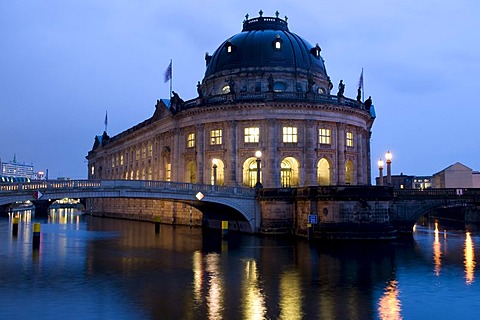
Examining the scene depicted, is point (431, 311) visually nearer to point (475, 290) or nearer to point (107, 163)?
point (475, 290)

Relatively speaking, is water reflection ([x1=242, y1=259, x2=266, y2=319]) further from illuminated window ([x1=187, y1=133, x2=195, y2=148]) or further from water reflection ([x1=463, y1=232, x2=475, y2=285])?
illuminated window ([x1=187, y1=133, x2=195, y2=148])

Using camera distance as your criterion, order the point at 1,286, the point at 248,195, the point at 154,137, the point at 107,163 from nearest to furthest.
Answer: the point at 1,286 → the point at 248,195 → the point at 154,137 → the point at 107,163

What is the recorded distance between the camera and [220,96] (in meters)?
67.0

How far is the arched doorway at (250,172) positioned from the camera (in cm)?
6656

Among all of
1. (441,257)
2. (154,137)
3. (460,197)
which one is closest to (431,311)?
(441,257)

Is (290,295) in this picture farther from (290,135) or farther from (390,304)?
(290,135)

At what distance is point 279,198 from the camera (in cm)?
5412

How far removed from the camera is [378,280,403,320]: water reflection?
20269 millimetres

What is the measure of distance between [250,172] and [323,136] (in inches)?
409

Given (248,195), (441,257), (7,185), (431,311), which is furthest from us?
(248,195)

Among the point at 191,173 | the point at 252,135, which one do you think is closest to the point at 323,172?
the point at 252,135

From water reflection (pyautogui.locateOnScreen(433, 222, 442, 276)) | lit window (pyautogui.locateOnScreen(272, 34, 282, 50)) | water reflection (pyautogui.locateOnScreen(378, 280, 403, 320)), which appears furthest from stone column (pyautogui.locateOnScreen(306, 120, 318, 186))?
water reflection (pyautogui.locateOnScreen(378, 280, 403, 320))

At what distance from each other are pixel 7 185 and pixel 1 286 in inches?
816

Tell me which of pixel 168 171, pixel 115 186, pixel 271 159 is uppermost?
pixel 271 159
